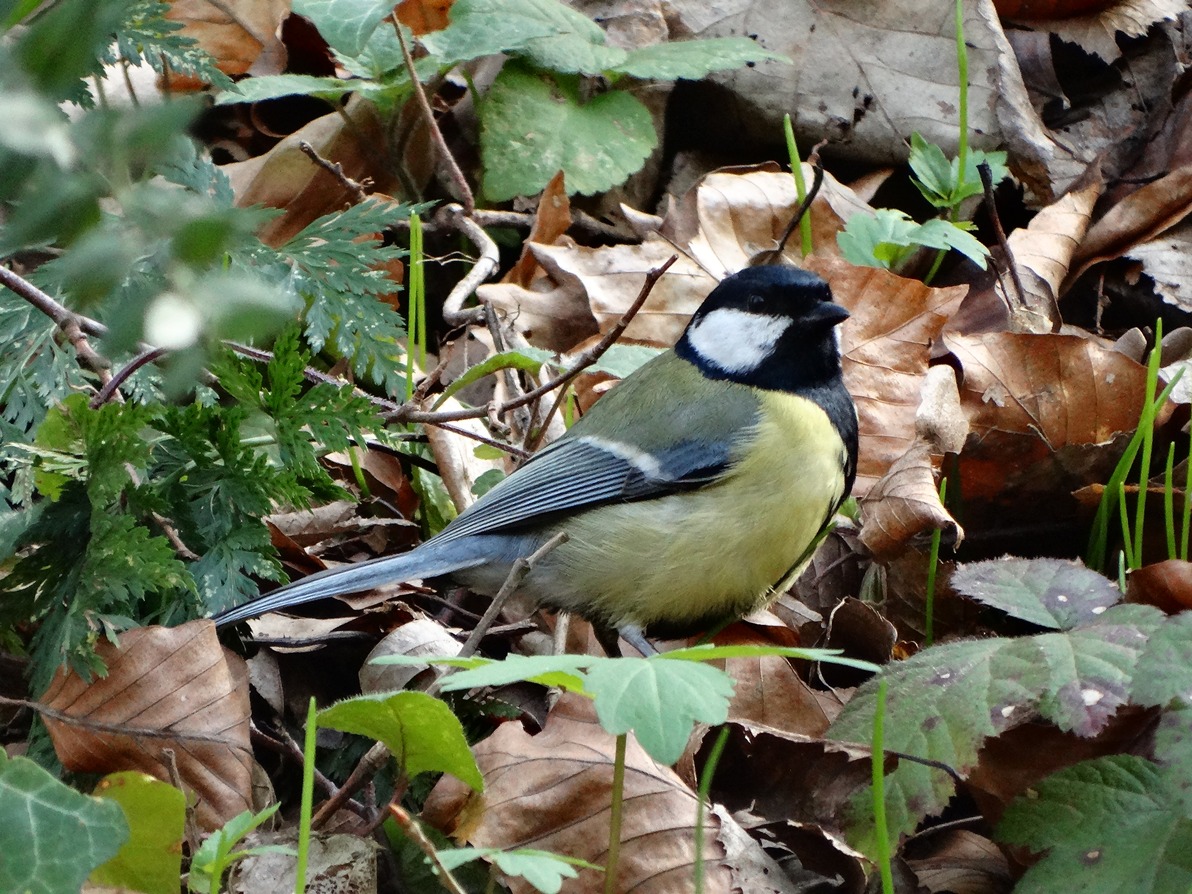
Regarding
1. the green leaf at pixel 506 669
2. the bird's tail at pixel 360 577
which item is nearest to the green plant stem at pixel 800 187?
the bird's tail at pixel 360 577

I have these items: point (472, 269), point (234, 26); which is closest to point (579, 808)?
point (472, 269)

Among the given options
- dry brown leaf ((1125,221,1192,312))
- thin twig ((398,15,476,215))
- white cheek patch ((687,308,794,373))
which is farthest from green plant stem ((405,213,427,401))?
dry brown leaf ((1125,221,1192,312))

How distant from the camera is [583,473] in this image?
2703 mm

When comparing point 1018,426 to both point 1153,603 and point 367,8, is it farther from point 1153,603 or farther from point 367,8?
point 367,8

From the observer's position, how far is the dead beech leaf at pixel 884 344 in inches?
119

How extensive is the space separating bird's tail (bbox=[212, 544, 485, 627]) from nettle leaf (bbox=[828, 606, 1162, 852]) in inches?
40.0

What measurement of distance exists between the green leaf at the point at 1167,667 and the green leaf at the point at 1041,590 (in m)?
0.25

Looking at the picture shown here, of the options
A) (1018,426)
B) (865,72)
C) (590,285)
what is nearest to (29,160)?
(1018,426)

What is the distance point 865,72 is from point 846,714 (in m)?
2.73

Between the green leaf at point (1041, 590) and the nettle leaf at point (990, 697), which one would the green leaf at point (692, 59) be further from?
the nettle leaf at point (990, 697)

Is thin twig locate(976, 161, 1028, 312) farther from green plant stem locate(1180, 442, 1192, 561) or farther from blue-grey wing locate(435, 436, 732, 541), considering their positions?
blue-grey wing locate(435, 436, 732, 541)

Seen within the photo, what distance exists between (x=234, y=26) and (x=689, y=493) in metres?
2.99

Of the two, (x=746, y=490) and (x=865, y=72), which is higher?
(x=865, y=72)

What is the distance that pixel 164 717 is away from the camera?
6.68ft
